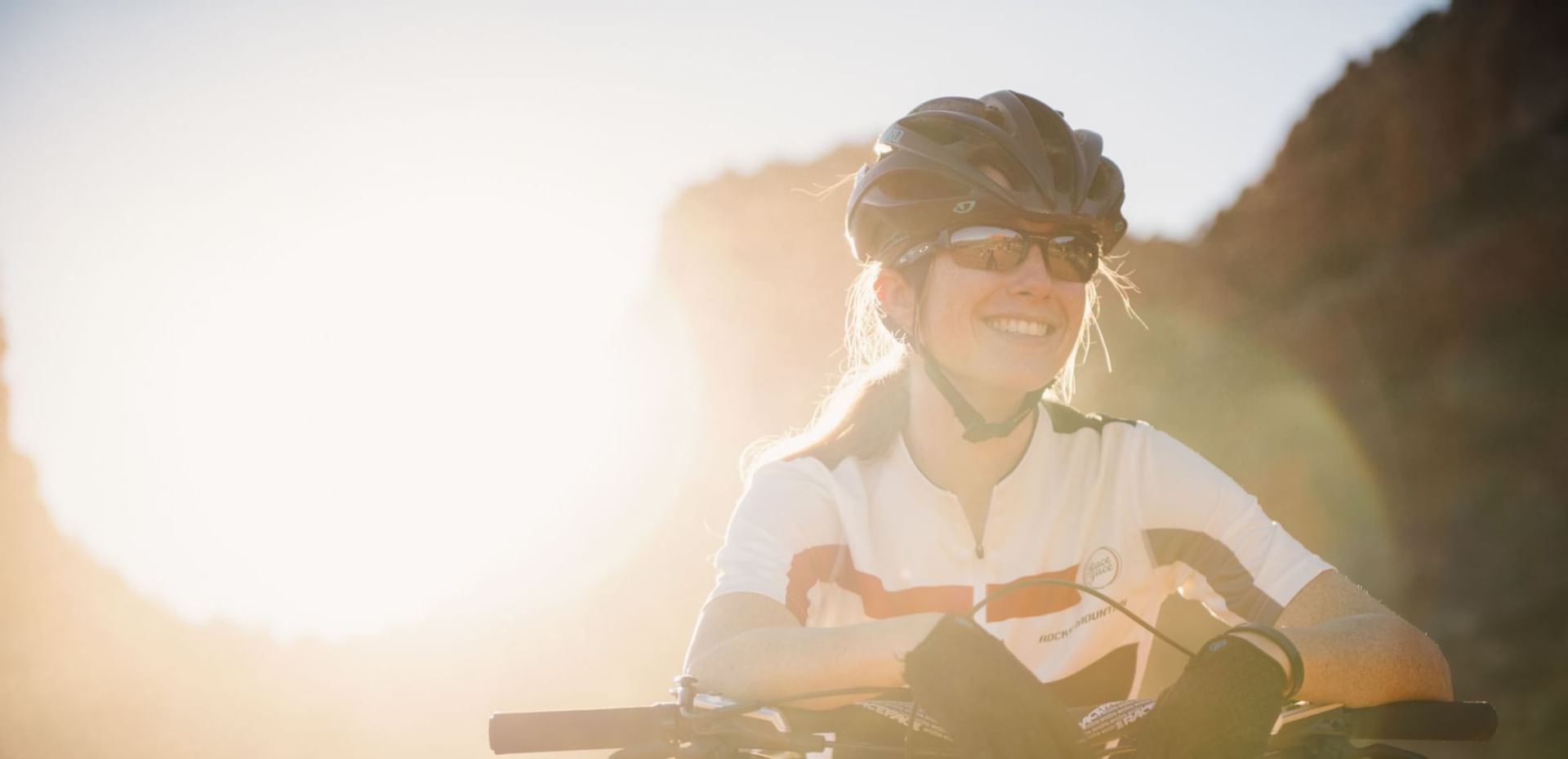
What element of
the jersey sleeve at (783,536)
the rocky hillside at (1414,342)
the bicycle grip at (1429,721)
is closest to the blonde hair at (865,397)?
the jersey sleeve at (783,536)

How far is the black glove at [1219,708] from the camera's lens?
1.91 m

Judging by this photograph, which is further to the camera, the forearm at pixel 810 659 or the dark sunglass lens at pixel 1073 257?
the dark sunglass lens at pixel 1073 257

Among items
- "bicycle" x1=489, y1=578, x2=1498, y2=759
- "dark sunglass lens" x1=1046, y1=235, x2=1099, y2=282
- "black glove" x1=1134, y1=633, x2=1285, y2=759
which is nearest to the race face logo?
"dark sunglass lens" x1=1046, y1=235, x2=1099, y2=282

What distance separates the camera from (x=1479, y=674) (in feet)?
63.0

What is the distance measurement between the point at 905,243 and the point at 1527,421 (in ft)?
78.3

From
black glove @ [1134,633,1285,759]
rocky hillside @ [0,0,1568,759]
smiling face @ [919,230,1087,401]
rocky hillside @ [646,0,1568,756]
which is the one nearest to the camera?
black glove @ [1134,633,1285,759]

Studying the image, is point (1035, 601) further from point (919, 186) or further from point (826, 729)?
point (919, 186)

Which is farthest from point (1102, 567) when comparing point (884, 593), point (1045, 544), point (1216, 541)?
point (884, 593)

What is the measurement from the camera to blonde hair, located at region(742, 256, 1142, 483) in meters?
3.13

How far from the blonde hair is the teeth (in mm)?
151

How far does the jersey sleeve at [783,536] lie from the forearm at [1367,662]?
45.9 inches

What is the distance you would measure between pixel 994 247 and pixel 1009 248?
0.14 ft

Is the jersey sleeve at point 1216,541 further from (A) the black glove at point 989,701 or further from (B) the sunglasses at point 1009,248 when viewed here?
(A) the black glove at point 989,701

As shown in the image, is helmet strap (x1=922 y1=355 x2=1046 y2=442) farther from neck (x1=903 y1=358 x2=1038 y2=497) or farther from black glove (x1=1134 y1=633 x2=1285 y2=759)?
black glove (x1=1134 y1=633 x2=1285 y2=759)
